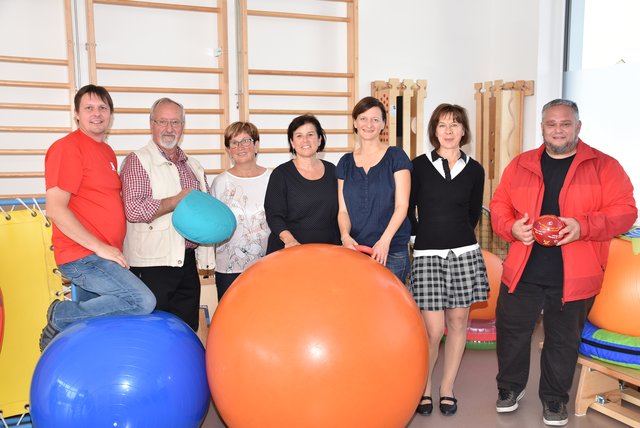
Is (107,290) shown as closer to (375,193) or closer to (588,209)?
(375,193)

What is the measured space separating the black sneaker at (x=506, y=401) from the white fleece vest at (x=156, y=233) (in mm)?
1580

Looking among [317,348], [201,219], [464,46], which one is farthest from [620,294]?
[464,46]

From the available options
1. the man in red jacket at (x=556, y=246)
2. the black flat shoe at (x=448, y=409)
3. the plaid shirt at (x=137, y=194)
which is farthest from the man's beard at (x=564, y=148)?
the plaid shirt at (x=137, y=194)

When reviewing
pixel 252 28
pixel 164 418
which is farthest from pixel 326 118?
pixel 164 418

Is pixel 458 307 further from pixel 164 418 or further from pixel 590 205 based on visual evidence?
pixel 164 418

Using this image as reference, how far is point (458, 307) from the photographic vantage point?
2.59 meters

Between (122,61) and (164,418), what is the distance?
10.4 ft

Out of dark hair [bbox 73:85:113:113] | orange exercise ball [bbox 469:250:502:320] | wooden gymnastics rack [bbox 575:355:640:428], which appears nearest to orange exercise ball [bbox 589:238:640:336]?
wooden gymnastics rack [bbox 575:355:640:428]

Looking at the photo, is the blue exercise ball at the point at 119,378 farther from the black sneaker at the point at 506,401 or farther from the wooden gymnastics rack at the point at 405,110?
the wooden gymnastics rack at the point at 405,110

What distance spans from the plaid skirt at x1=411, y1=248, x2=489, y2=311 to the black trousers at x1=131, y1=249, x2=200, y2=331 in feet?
3.47

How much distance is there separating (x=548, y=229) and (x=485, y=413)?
0.94 m

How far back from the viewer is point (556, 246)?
97.9 inches

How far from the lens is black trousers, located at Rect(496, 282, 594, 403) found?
2514 millimetres

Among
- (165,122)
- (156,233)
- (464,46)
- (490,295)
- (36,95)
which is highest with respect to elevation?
(464,46)
